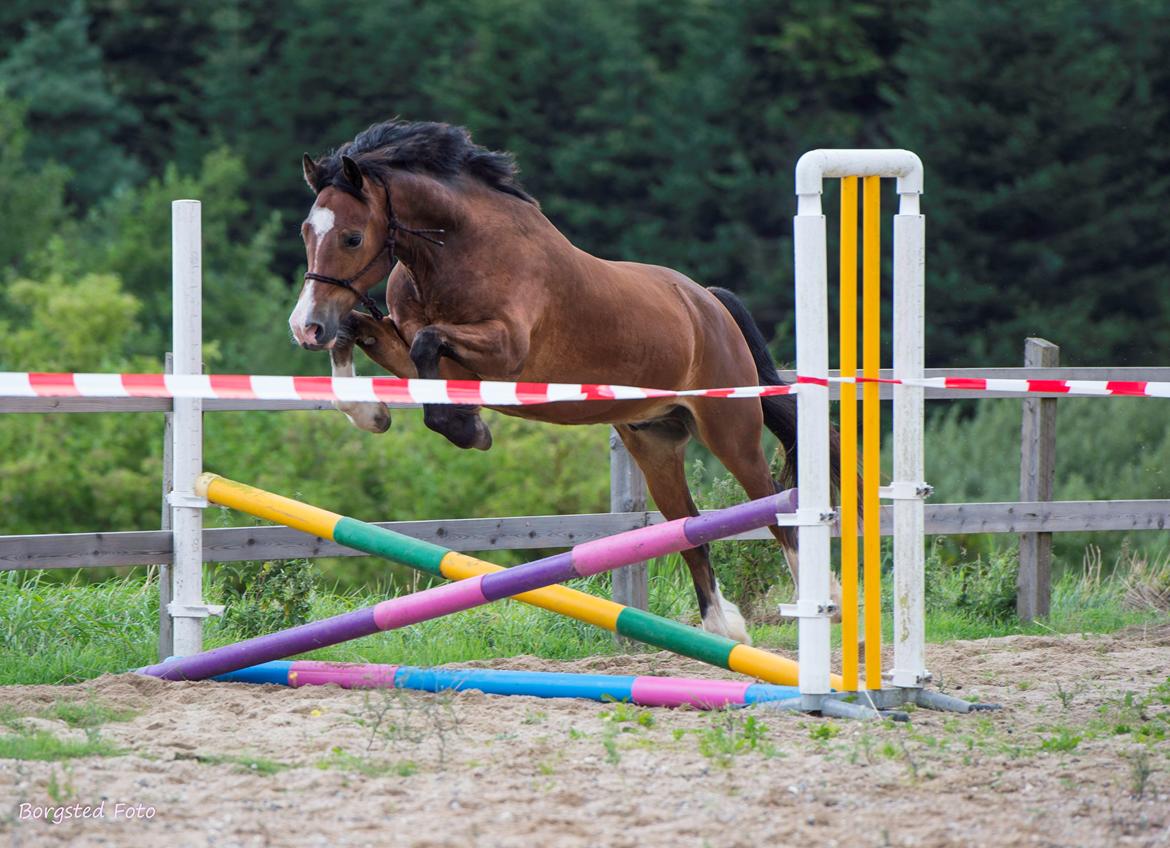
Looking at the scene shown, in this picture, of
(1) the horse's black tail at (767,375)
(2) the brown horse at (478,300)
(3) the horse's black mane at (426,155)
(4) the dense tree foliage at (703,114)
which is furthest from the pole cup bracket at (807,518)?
(4) the dense tree foliage at (703,114)

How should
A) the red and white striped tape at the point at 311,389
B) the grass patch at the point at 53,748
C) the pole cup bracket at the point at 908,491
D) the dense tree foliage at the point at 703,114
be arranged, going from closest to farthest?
the grass patch at the point at 53,748 < the red and white striped tape at the point at 311,389 < the pole cup bracket at the point at 908,491 < the dense tree foliage at the point at 703,114

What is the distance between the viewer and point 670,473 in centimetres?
642

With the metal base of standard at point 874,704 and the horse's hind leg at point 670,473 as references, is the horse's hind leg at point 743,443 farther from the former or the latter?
the metal base of standard at point 874,704

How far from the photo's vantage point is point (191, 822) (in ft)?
11.1

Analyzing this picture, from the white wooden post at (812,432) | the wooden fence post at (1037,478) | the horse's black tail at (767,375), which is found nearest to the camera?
the white wooden post at (812,432)

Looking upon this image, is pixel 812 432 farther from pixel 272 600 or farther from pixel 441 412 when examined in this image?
pixel 272 600

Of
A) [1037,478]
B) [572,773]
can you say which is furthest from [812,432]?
[1037,478]

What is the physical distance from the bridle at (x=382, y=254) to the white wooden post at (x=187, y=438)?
66 centimetres

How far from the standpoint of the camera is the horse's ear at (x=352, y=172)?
502 cm

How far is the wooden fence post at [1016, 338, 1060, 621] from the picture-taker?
307 inches

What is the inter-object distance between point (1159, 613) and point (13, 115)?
23.0m

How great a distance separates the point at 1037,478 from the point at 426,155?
13.6 ft

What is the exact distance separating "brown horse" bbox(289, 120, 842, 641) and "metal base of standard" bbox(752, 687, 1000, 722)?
1.33 metres

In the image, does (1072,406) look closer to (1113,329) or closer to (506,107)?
(1113,329)
